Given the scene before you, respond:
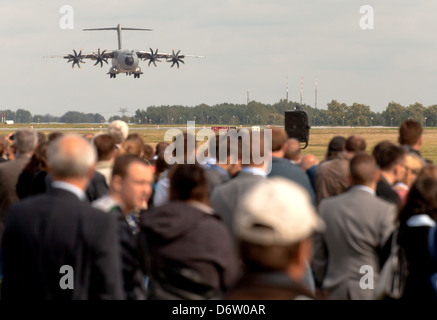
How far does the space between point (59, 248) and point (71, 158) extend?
21.1 inches

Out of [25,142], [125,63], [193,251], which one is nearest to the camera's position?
[193,251]

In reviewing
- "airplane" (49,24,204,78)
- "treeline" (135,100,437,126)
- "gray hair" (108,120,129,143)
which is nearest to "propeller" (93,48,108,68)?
"airplane" (49,24,204,78)

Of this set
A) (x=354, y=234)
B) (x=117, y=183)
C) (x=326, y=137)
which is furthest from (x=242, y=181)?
(x=326, y=137)

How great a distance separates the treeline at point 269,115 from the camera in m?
120

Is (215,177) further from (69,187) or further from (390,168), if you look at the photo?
(69,187)

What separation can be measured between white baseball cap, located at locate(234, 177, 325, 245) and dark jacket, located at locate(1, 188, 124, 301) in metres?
1.63

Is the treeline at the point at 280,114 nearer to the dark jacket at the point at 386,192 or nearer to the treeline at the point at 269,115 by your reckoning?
the treeline at the point at 269,115

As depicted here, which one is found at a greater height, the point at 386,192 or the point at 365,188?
the point at 365,188

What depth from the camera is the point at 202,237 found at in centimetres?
424

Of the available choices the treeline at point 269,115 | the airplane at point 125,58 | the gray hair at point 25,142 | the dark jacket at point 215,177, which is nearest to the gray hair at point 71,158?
the dark jacket at point 215,177

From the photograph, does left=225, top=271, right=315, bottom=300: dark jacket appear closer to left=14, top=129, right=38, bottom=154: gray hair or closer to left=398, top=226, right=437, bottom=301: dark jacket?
left=398, top=226, right=437, bottom=301: dark jacket

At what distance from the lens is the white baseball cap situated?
8.22 feet
